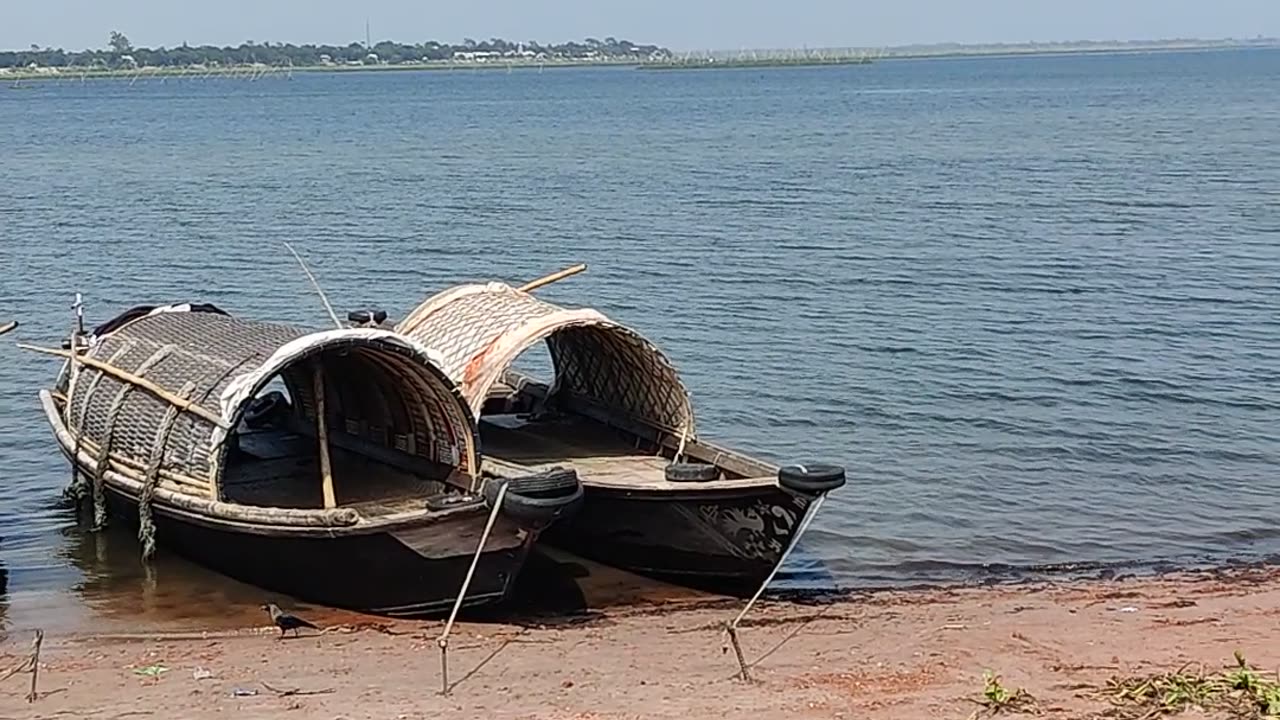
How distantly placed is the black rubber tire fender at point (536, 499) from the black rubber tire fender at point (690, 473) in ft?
5.13

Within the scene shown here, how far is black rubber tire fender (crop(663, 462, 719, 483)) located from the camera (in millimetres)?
16188

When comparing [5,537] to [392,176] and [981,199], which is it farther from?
[392,176]

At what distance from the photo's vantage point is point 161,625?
15602mm

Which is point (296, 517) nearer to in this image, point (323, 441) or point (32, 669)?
point (323, 441)

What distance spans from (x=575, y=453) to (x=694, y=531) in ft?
7.53

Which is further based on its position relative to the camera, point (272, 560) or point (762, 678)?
point (272, 560)

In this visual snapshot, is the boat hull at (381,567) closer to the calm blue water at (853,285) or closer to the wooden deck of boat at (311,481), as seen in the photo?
the wooden deck of boat at (311,481)

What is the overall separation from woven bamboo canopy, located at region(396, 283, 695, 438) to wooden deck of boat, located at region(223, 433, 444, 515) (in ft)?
3.54

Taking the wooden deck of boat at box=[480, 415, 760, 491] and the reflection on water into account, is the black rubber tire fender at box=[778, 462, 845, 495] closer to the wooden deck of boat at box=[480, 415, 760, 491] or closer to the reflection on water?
the wooden deck of boat at box=[480, 415, 760, 491]

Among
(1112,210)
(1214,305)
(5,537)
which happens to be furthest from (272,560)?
(1112,210)

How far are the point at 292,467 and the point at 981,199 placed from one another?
3557 centimetres

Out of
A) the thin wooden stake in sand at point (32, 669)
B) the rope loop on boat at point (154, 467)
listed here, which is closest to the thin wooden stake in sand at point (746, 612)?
the thin wooden stake in sand at point (32, 669)

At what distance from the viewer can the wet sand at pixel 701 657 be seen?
1196 centimetres

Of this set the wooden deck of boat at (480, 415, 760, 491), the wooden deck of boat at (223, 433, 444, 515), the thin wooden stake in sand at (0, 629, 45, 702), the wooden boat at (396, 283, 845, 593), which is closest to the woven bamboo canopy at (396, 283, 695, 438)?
the wooden boat at (396, 283, 845, 593)
